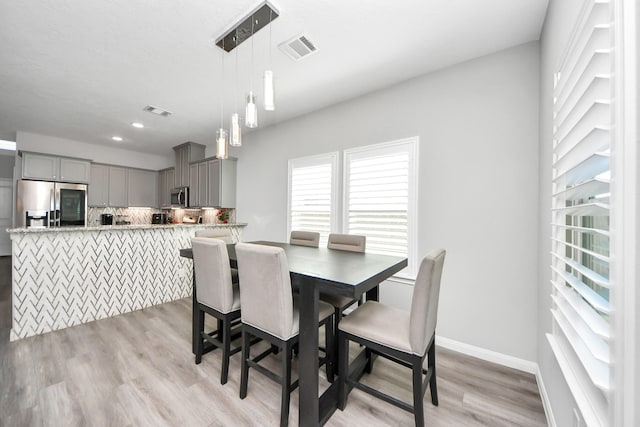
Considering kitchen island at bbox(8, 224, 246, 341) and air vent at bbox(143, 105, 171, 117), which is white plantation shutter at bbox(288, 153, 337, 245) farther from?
air vent at bbox(143, 105, 171, 117)

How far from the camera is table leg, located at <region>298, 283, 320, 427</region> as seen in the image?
146 centimetres

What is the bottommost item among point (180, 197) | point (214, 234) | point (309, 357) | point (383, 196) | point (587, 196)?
point (309, 357)

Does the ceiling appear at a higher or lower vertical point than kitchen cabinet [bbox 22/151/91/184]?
higher

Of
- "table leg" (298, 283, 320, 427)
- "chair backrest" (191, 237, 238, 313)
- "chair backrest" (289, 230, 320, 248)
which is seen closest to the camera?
"table leg" (298, 283, 320, 427)

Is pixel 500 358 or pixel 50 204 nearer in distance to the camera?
pixel 500 358

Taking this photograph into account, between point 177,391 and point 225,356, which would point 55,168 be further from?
point 225,356

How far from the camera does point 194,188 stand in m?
5.09

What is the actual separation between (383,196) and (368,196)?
19 cm

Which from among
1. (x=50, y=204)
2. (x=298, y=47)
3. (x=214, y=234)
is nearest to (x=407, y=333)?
(x=214, y=234)

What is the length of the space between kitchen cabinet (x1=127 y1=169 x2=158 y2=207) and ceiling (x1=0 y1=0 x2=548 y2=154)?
2.37m

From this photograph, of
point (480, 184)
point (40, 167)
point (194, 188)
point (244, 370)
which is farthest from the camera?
point (194, 188)

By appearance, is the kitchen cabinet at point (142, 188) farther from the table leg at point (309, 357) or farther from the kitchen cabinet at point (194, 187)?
the table leg at point (309, 357)

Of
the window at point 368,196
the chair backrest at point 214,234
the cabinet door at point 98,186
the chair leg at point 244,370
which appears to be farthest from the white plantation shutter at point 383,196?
the cabinet door at point 98,186

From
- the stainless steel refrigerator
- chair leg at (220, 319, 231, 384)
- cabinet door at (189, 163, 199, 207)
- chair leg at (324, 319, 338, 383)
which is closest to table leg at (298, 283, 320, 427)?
chair leg at (324, 319, 338, 383)
